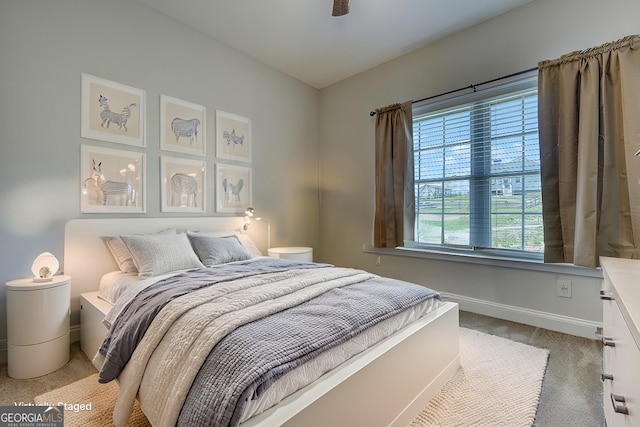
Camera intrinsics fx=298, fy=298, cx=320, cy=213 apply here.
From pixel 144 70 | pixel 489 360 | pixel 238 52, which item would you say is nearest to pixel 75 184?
pixel 144 70

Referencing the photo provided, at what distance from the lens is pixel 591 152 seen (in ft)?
6.86

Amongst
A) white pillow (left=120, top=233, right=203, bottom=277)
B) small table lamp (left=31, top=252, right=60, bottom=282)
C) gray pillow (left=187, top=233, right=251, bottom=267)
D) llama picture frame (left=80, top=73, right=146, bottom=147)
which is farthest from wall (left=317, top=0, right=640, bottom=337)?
small table lamp (left=31, top=252, right=60, bottom=282)

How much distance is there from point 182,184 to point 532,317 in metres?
3.32

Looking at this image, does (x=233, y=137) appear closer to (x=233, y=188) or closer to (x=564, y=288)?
(x=233, y=188)

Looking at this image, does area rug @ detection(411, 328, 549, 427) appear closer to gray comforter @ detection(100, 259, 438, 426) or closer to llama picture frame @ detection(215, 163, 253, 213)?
gray comforter @ detection(100, 259, 438, 426)

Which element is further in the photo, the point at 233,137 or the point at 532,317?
the point at 233,137

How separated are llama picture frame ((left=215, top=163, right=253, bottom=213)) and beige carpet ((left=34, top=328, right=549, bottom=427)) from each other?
5.91 ft

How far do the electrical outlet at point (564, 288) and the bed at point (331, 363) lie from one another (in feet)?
3.98

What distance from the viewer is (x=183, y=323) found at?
1190 mm

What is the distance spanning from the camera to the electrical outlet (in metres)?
2.34

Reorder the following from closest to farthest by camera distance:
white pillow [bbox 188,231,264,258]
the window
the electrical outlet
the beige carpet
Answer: the beige carpet < the electrical outlet < the window < white pillow [bbox 188,231,264,258]

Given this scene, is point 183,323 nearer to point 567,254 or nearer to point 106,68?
point 106,68

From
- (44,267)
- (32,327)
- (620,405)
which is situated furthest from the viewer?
(44,267)

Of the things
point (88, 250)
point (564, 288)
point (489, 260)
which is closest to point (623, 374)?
point (564, 288)
